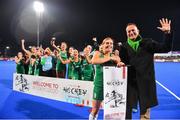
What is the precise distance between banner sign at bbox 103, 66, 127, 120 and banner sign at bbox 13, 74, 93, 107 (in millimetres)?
2727

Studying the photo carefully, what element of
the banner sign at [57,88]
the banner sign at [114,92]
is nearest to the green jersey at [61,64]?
the banner sign at [57,88]

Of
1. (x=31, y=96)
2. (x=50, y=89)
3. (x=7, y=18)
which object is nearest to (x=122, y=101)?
(x=50, y=89)

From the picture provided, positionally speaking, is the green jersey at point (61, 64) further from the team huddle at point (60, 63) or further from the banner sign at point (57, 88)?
the banner sign at point (57, 88)

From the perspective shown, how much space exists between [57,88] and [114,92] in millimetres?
4122

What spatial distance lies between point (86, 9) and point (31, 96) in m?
44.8

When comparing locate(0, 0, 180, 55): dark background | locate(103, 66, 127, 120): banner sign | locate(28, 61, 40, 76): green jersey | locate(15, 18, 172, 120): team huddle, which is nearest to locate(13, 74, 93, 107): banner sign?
locate(28, 61, 40, 76): green jersey

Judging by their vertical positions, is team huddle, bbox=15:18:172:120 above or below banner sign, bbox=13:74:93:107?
above

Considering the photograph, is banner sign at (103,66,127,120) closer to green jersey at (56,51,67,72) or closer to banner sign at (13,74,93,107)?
banner sign at (13,74,93,107)

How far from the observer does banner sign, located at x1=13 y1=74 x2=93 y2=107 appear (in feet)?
27.1

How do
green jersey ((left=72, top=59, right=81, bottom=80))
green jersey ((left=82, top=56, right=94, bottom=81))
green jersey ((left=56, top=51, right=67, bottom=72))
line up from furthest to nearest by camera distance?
green jersey ((left=56, top=51, right=67, bottom=72))
green jersey ((left=72, top=59, right=81, bottom=80))
green jersey ((left=82, top=56, right=94, bottom=81))

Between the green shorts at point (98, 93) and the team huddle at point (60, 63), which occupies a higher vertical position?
the team huddle at point (60, 63)

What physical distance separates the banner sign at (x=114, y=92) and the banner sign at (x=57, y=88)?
2.73 metres

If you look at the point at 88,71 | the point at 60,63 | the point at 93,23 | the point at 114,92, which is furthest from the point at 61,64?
the point at 93,23

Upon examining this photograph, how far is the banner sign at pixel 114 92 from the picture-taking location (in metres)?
5.23
